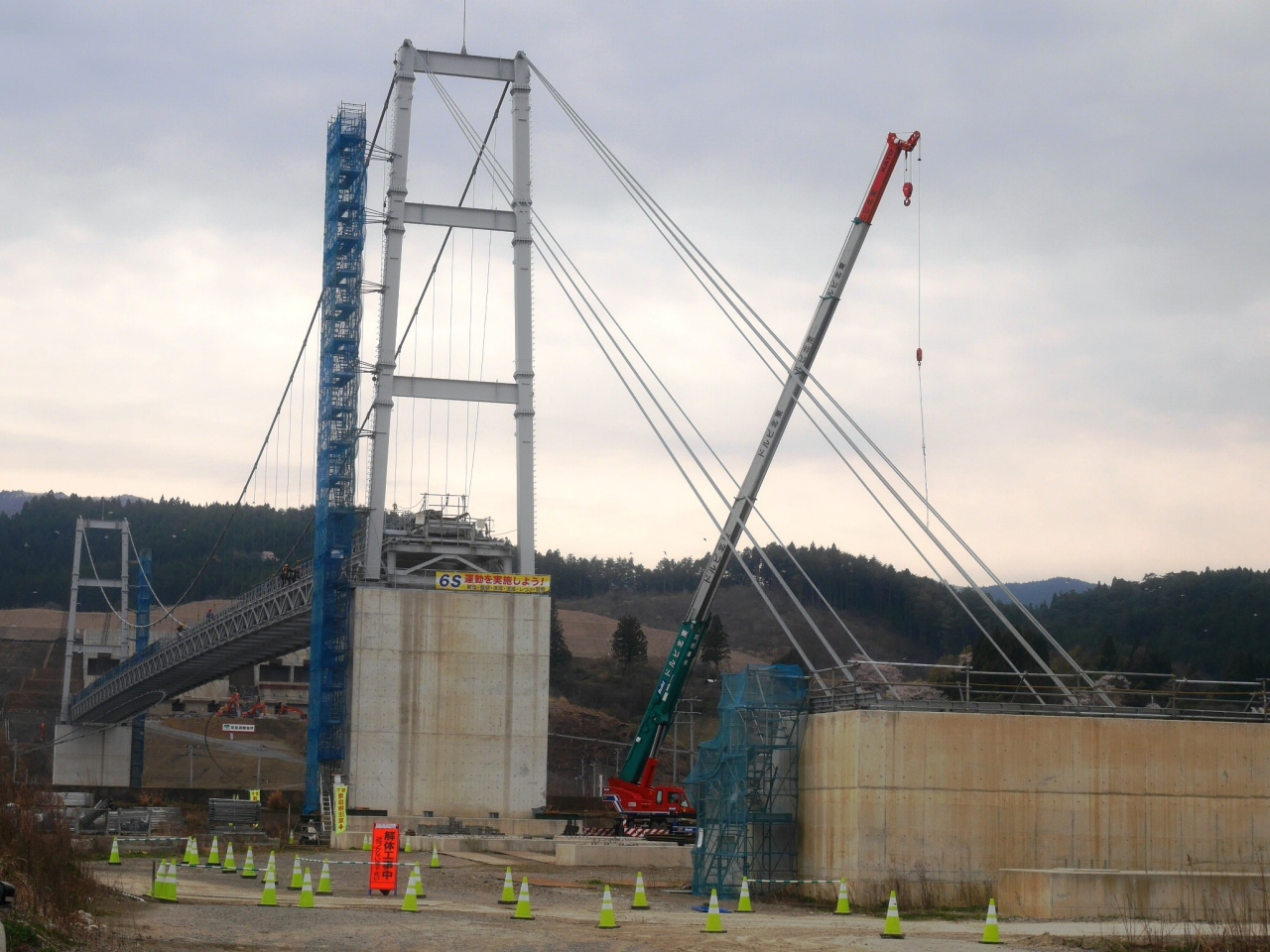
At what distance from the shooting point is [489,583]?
59.3 m

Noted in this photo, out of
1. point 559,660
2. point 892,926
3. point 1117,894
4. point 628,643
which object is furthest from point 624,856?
point 559,660

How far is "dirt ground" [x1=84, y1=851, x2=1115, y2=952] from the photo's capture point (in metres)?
21.8

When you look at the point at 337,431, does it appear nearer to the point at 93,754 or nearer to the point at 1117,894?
the point at 1117,894

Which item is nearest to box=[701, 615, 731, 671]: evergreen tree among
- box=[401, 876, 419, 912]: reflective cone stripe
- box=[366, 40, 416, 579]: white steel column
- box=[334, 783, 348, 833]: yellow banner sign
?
box=[366, 40, 416, 579]: white steel column

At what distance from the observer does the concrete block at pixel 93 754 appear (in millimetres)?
107375

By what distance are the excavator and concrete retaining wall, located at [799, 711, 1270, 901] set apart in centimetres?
1837

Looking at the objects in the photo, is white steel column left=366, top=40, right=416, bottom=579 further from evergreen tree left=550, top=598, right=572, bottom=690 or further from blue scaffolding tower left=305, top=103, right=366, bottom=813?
evergreen tree left=550, top=598, right=572, bottom=690

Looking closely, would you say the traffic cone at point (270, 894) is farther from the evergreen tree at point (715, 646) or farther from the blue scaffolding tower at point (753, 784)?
the evergreen tree at point (715, 646)

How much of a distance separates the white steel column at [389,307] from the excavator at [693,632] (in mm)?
12192

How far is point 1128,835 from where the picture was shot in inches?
1328

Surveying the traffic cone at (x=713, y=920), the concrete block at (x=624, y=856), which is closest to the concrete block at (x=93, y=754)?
the concrete block at (x=624, y=856)

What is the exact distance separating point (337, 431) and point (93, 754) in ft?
185

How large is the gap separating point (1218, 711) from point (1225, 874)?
27.6 ft

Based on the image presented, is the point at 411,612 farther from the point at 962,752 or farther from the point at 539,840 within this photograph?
the point at 962,752
